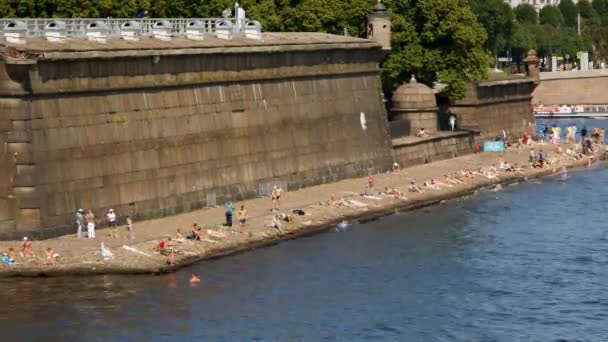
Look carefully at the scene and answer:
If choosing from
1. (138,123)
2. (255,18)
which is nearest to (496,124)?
(255,18)

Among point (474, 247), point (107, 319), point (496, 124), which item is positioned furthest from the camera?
point (496, 124)

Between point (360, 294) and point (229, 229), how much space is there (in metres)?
10.5

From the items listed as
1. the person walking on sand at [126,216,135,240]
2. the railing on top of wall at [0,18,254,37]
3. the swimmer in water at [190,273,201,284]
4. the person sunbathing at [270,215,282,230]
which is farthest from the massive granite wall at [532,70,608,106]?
the swimmer in water at [190,273,201,284]

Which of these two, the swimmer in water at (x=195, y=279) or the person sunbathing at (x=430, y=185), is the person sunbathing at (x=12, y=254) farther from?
the person sunbathing at (x=430, y=185)

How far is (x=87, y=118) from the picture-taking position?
68812mm

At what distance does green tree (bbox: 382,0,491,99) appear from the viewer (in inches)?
4257

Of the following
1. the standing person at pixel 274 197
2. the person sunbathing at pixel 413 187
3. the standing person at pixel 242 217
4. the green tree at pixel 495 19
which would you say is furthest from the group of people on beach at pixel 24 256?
the green tree at pixel 495 19

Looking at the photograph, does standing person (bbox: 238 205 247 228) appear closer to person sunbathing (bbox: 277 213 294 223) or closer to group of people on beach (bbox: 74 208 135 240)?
person sunbathing (bbox: 277 213 294 223)

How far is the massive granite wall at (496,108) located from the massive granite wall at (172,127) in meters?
20.5

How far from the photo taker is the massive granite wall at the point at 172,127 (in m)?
65.6

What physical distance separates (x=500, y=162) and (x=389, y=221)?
2575 cm

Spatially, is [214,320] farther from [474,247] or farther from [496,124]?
[496,124]

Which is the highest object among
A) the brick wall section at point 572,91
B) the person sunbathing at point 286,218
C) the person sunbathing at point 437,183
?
the person sunbathing at point 286,218

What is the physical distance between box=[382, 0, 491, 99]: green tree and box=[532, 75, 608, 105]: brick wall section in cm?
7065
